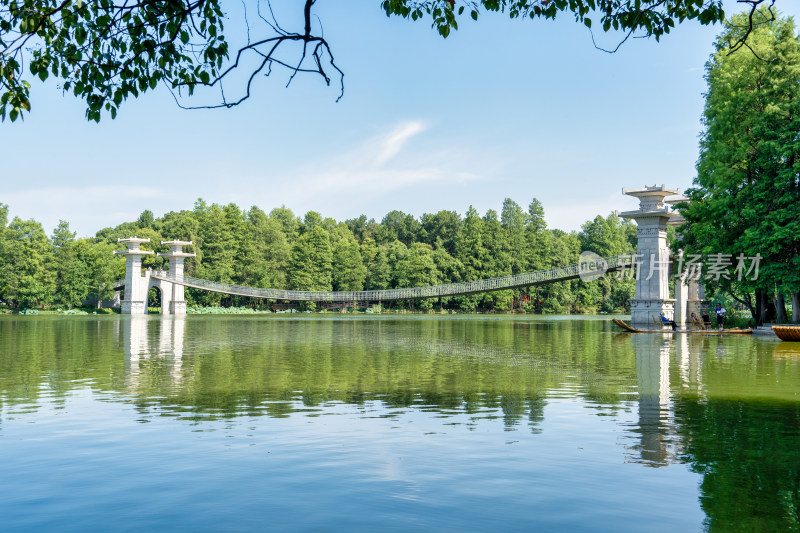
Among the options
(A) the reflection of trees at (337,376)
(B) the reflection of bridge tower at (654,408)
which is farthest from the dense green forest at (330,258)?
(B) the reflection of bridge tower at (654,408)

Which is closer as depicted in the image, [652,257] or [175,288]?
[652,257]

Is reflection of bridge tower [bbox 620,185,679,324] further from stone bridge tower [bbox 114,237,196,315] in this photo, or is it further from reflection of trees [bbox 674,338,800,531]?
stone bridge tower [bbox 114,237,196,315]

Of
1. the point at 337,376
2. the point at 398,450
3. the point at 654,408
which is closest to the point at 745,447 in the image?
the point at 654,408

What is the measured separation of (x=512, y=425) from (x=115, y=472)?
3.81 metres

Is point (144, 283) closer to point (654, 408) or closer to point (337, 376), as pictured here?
point (337, 376)

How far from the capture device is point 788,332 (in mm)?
22188

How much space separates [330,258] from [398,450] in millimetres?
70969

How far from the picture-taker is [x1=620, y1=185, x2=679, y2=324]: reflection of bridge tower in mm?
30344

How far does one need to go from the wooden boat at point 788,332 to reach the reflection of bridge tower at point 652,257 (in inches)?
310

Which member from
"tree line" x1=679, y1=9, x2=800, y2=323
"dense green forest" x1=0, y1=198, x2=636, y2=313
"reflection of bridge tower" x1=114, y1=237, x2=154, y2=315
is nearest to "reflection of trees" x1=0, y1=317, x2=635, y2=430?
"tree line" x1=679, y1=9, x2=800, y2=323

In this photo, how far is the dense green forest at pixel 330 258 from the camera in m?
67.4

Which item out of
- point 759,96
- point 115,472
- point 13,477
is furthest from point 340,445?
point 759,96

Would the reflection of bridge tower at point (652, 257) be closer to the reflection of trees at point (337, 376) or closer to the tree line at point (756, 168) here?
the tree line at point (756, 168)

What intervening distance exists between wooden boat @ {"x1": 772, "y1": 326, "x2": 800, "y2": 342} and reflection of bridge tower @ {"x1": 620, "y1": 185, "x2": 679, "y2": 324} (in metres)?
7.86
